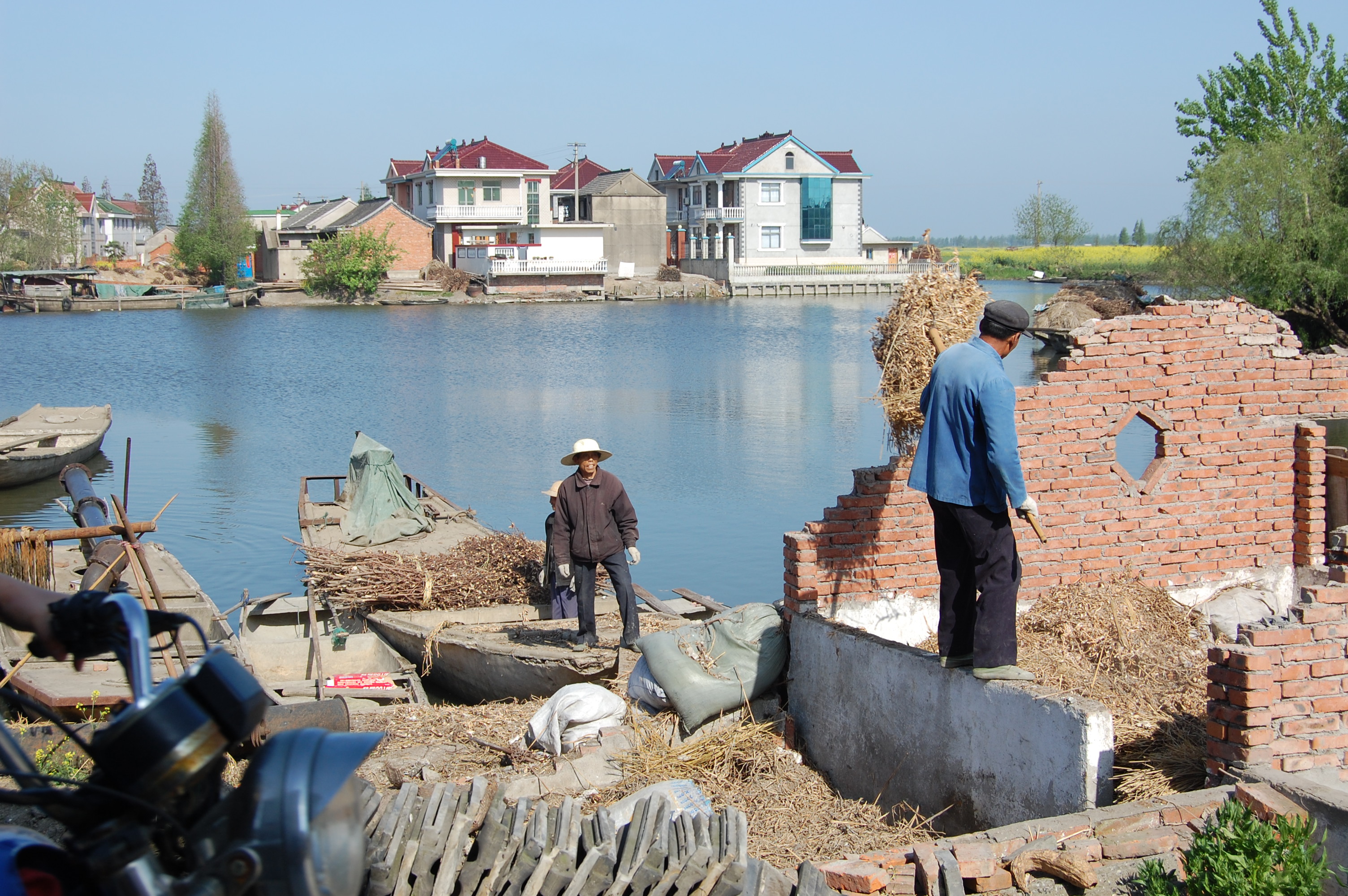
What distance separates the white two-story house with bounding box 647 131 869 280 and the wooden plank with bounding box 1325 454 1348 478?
2587 inches

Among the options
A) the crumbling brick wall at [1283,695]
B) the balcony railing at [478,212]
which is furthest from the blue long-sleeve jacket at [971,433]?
the balcony railing at [478,212]

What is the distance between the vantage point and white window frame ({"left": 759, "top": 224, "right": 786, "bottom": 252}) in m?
76.4

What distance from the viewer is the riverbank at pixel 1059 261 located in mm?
93125

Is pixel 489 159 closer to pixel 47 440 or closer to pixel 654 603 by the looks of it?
pixel 47 440

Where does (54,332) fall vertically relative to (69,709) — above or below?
above

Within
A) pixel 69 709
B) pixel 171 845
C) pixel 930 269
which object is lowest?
pixel 69 709

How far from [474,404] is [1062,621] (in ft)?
83.2

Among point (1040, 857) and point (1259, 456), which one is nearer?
point (1040, 857)

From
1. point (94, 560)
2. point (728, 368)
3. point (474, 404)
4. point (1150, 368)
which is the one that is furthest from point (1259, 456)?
point (728, 368)

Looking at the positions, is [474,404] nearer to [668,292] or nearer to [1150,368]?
[1150,368]

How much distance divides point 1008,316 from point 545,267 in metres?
63.2

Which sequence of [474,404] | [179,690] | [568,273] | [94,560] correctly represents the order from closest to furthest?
[179,690] → [94,560] → [474,404] → [568,273]

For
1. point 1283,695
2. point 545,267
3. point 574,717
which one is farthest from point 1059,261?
point 1283,695

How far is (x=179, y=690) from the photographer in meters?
2.08
